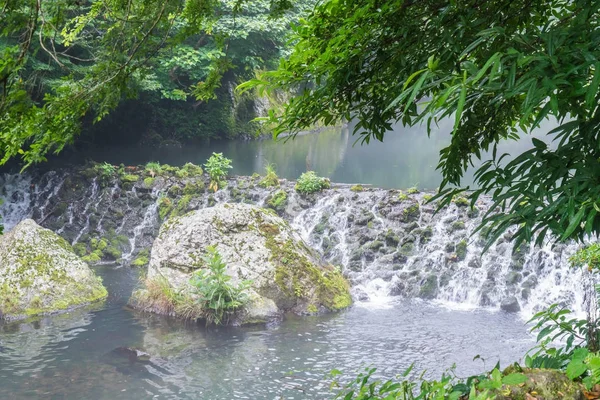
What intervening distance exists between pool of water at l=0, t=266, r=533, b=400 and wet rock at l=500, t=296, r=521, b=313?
423mm

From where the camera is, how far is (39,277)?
11.2 meters

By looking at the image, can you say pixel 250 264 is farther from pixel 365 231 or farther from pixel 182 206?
pixel 182 206

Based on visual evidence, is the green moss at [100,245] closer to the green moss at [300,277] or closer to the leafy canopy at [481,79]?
the green moss at [300,277]

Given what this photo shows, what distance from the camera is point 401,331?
10.3 m

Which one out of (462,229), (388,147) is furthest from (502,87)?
(388,147)

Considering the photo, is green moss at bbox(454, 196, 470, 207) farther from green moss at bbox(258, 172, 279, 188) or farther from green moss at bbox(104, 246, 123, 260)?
green moss at bbox(104, 246, 123, 260)

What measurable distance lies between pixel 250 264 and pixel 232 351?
7.47 feet

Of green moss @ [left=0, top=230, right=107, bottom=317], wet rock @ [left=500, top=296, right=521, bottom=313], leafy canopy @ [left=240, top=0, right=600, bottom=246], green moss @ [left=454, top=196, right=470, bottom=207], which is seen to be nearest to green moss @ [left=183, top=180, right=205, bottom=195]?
green moss @ [left=0, top=230, right=107, bottom=317]

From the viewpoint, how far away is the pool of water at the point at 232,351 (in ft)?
26.8

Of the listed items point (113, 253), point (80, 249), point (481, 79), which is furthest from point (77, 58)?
point (80, 249)

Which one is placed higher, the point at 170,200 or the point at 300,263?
the point at 170,200

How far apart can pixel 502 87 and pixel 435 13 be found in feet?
3.07

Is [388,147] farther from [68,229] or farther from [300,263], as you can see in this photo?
[300,263]

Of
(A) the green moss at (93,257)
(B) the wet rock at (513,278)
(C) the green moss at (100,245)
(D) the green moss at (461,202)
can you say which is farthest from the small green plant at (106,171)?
(B) the wet rock at (513,278)
